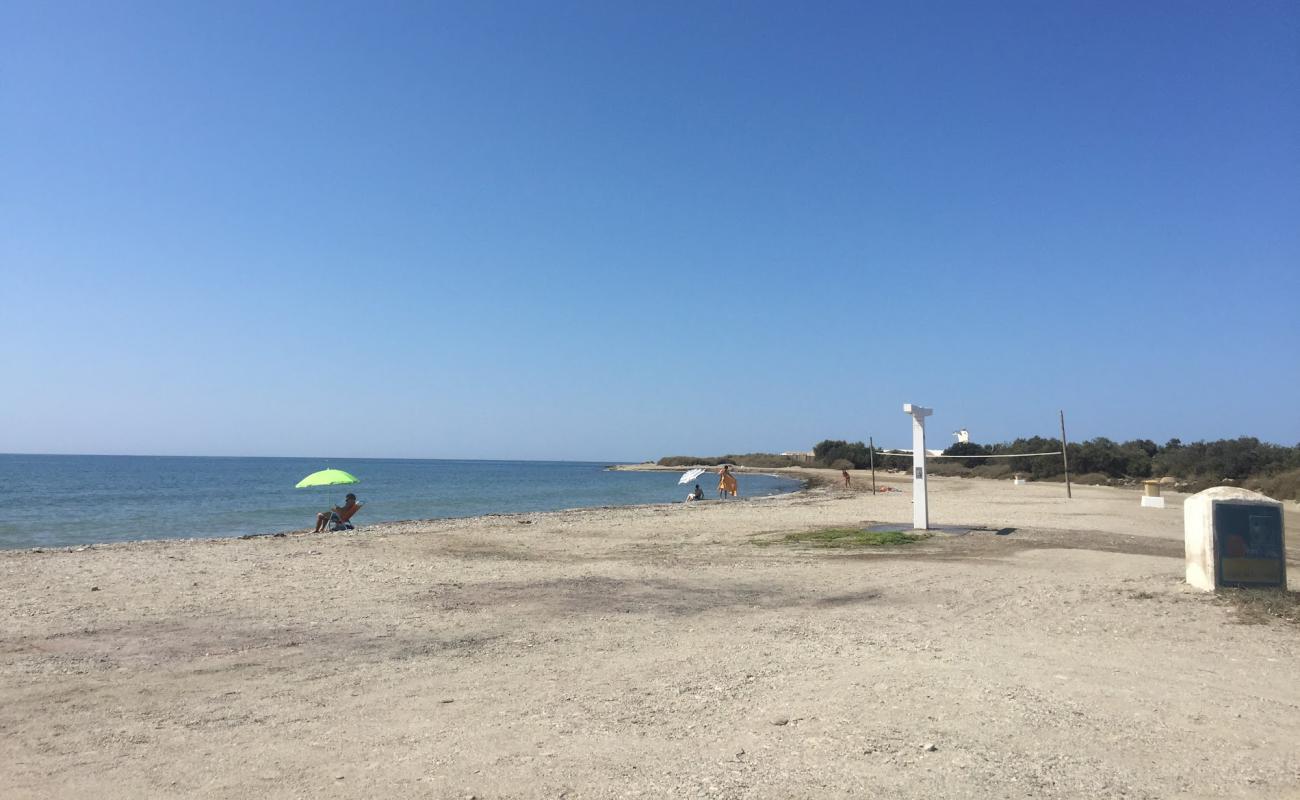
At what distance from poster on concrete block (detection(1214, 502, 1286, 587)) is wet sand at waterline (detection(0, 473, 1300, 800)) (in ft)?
1.63

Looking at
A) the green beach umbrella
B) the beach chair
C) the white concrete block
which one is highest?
the green beach umbrella

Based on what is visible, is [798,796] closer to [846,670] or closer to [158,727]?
[846,670]

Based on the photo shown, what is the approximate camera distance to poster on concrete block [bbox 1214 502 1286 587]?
825 cm

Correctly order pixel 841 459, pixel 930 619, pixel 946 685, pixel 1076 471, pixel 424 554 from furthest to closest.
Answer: pixel 841 459
pixel 1076 471
pixel 424 554
pixel 930 619
pixel 946 685

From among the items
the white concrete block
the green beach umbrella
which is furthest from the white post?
the green beach umbrella

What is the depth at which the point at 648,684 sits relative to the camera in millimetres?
5434

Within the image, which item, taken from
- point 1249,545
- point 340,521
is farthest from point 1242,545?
point 340,521

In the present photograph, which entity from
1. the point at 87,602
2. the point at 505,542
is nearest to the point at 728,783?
the point at 87,602

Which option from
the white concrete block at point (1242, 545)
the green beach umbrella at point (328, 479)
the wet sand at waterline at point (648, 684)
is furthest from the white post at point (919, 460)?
the green beach umbrella at point (328, 479)

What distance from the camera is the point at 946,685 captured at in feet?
17.0

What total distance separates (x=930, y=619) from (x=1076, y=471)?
50.0m

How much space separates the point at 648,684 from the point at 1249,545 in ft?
22.7

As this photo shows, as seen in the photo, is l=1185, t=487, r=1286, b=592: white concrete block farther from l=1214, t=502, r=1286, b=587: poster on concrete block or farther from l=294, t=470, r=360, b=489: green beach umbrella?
l=294, t=470, r=360, b=489: green beach umbrella

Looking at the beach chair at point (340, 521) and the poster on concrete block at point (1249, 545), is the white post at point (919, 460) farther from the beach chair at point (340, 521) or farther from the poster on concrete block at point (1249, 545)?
the beach chair at point (340, 521)
